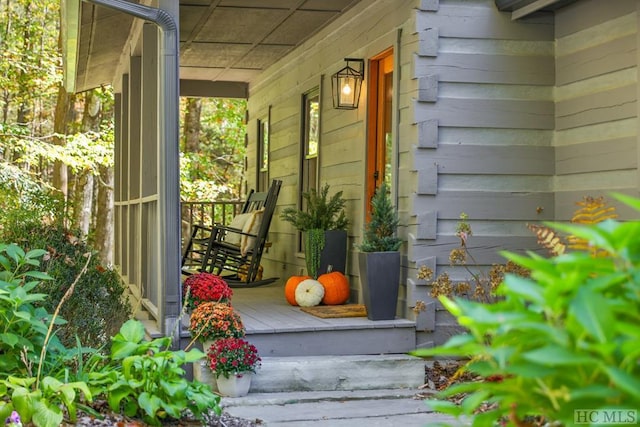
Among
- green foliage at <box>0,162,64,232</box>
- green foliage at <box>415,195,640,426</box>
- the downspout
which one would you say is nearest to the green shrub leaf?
green foliage at <box>415,195,640,426</box>

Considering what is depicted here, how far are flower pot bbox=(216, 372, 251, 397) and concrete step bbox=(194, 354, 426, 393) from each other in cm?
14

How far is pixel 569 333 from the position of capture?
1.34 m

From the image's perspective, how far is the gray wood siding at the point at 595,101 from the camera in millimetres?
4969

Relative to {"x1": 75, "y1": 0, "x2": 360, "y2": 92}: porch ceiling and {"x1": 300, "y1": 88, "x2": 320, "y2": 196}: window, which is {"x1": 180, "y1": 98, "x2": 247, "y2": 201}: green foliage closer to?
{"x1": 75, "y1": 0, "x2": 360, "y2": 92}: porch ceiling

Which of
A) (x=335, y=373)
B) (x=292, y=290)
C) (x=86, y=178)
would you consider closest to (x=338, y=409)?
(x=335, y=373)

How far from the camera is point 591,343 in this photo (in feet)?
4.40

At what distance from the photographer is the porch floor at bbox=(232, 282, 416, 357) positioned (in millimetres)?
5332

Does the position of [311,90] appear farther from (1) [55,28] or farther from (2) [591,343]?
(1) [55,28]

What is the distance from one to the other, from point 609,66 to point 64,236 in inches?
156

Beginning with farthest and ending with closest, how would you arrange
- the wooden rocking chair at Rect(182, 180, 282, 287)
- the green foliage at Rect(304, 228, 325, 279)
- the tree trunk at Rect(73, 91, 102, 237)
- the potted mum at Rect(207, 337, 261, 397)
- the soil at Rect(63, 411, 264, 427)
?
the tree trunk at Rect(73, 91, 102, 237) → the wooden rocking chair at Rect(182, 180, 282, 287) → the green foliage at Rect(304, 228, 325, 279) → the potted mum at Rect(207, 337, 261, 397) → the soil at Rect(63, 411, 264, 427)

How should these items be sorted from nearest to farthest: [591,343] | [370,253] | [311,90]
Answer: [591,343] → [370,253] → [311,90]

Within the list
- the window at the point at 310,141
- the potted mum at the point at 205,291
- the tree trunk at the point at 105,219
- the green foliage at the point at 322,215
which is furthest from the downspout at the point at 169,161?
the tree trunk at the point at 105,219

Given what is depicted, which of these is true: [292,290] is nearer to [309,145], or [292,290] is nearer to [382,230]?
[382,230]

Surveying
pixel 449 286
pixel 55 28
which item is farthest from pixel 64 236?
pixel 55 28
